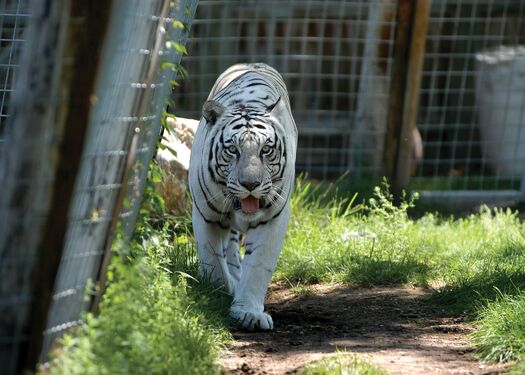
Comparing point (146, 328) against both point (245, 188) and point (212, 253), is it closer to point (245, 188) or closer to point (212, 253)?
point (245, 188)

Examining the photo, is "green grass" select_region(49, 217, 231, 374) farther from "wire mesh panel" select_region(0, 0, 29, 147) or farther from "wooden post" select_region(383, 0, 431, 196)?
"wooden post" select_region(383, 0, 431, 196)

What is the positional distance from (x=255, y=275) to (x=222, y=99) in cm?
126

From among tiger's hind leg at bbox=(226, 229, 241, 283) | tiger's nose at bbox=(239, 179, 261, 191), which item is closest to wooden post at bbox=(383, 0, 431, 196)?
tiger's hind leg at bbox=(226, 229, 241, 283)

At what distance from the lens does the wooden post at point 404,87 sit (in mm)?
8633

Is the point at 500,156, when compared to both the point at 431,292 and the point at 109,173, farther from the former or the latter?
the point at 109,173

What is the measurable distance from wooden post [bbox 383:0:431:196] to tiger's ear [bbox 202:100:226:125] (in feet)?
11.2

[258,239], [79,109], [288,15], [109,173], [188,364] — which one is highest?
[288,15]

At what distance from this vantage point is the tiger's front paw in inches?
201

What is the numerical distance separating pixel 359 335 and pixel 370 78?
15.7 ft

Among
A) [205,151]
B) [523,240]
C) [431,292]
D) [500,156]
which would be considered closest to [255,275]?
[205,151]

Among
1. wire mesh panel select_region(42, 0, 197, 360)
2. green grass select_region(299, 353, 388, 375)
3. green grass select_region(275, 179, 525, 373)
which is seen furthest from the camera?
green grass select_region(275, 179, 525, 373)

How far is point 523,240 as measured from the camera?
665 centimetres

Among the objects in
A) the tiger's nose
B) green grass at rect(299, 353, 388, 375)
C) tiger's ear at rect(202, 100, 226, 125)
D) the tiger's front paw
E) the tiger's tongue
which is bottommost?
the tiger's front paw

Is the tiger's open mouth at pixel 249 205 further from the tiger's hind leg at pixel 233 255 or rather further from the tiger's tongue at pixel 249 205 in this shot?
the tiger's hind leg at pixel 233 255
